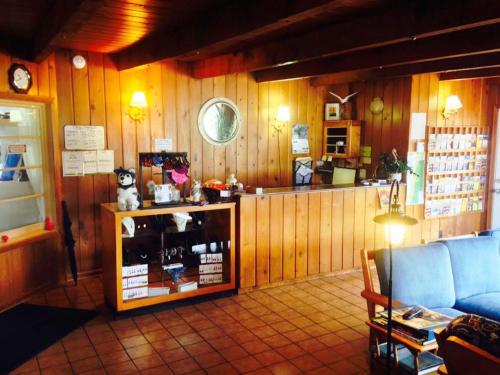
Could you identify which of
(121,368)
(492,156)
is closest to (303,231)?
(121,368)

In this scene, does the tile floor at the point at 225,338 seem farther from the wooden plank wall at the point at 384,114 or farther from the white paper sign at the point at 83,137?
the wooden plank wall at the point at 384,114

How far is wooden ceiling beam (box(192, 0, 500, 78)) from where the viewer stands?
8.64 ft

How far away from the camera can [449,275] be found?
3.66 m

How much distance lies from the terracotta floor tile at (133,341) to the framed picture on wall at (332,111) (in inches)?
170

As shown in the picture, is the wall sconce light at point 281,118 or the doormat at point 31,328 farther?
the wall sconce light at point 281,118

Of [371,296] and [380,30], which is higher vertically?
[380,30]

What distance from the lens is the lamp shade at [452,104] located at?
5.97 metres

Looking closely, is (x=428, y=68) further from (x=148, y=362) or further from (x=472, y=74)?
(x=148, y=362)

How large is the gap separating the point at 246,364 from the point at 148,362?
28.6 inches

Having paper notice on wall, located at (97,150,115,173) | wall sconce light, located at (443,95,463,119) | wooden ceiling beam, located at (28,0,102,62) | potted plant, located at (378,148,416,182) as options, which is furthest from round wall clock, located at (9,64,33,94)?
wall sconce light, located at (443,95,463,119)

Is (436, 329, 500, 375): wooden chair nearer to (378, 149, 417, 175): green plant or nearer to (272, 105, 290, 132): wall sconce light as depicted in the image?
(378, 149, 417, 175): green plant

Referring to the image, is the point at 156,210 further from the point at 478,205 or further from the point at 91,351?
the point at 478,205

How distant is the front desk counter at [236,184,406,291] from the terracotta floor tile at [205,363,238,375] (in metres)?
1.49

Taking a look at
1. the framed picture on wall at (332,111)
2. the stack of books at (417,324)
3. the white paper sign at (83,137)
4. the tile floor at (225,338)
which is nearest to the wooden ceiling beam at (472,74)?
the framed picture on wall at (332,111)
